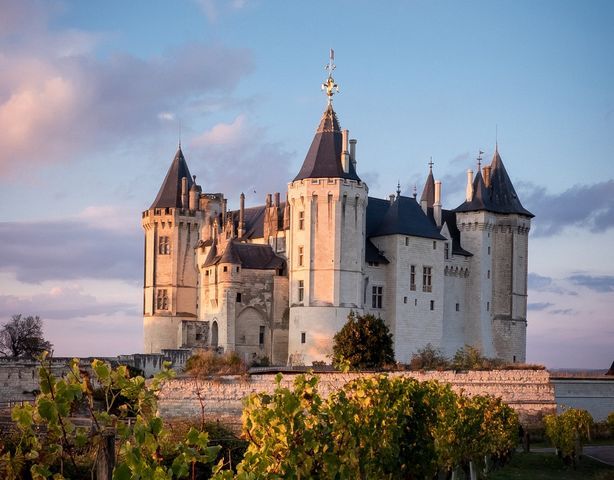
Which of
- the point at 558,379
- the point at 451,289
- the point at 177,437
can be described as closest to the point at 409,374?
the point at 558,379

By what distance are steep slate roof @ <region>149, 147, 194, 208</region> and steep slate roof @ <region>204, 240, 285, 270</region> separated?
8401 millimetres

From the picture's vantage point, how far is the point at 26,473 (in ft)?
72.2

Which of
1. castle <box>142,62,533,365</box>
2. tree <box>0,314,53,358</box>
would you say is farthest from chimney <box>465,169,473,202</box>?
tree <box>0,314,53,358</box>

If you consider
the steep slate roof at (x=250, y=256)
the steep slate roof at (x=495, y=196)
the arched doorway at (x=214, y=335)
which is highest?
the steep slate roof at (x=495, y=196)

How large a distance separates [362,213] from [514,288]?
13.5 meters

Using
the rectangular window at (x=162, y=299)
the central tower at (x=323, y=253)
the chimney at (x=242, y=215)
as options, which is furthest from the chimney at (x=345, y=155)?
the rectangular window at (x=162, y=299)

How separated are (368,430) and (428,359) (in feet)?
119

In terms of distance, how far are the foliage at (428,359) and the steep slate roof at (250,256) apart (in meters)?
9.67

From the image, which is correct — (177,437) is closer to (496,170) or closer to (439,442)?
(439,442)

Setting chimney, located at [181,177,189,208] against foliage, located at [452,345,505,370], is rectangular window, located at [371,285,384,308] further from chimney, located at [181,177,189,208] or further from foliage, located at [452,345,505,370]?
chimney, located at [181,177,189,208]

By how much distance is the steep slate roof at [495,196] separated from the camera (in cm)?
6662

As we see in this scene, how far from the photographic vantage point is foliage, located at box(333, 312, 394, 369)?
165 feet

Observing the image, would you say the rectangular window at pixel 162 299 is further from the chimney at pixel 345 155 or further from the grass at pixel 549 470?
the grass at pixel 549 470

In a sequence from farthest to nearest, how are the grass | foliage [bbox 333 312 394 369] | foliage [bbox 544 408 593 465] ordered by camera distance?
1. foliage [bbox 333 312 394 369]
2. foliage [bbox 544 408 593 465]
3. the grass
